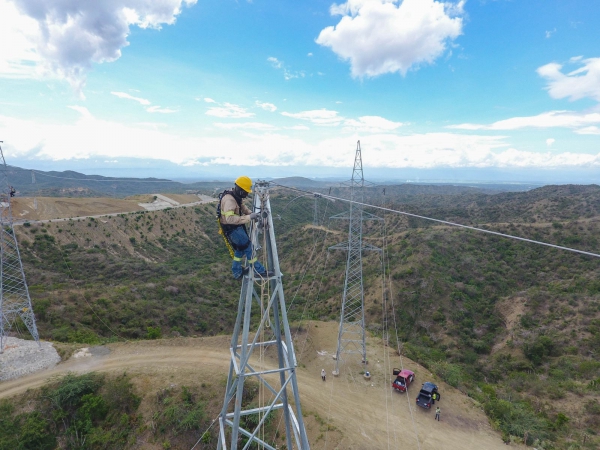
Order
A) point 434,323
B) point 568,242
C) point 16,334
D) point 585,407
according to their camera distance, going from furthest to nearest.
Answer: point 568,242, point 434,323, point 16,334, point 585,407

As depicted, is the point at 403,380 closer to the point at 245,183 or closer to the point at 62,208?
the point at 245,183

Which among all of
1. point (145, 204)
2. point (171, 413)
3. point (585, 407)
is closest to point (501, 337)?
point (585, 407)

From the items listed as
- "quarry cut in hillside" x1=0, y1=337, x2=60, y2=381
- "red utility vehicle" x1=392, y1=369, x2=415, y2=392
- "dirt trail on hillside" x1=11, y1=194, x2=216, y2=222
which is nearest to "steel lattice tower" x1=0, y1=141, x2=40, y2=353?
"quarry cut in hillside" x1=0, y1=337, x2=60, y2=381

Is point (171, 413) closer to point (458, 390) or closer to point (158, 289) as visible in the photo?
point (458, 390)

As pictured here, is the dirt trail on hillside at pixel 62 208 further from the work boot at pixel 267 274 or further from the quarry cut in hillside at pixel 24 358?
the work boot at pixel 267 274

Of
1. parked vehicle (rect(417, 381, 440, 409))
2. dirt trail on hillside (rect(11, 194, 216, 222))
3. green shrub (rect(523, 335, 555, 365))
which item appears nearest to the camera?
parked vehicle (rect(417, 381, 440, 409))

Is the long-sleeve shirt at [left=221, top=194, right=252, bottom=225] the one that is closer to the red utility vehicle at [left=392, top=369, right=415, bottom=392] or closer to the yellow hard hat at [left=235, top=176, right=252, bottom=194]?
the yellow hard hat at [left=235, top=176, right=252, bottom=194]
